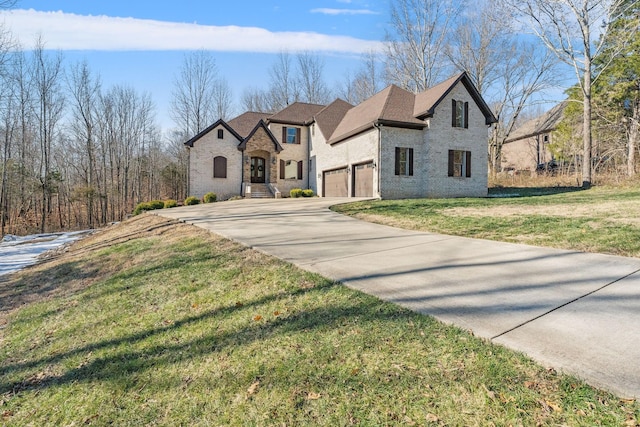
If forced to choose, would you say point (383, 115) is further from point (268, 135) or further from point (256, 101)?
point (256, 101)

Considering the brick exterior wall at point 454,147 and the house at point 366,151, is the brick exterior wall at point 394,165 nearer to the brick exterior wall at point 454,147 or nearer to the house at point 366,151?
the house at point 366,151

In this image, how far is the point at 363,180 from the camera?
60.6 ft

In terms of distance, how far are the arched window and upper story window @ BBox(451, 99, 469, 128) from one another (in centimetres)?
1523

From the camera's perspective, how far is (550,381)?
202 centimetres

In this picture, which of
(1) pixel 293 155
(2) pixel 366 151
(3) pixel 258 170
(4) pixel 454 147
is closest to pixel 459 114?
(4) pixel 454 147

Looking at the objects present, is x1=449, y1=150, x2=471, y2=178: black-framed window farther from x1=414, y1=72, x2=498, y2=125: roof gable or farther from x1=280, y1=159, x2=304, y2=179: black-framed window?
x1=280, y1=159, x2=304, y2=179: black-framed window

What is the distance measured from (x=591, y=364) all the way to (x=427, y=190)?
16.3 metres

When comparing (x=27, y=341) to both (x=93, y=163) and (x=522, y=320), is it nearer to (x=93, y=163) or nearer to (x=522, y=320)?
(x=522, y=320)

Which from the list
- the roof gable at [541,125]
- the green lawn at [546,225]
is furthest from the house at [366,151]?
the roof gable at [541,125]

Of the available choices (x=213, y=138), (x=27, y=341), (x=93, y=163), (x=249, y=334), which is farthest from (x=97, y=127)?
(x=249, y=334)

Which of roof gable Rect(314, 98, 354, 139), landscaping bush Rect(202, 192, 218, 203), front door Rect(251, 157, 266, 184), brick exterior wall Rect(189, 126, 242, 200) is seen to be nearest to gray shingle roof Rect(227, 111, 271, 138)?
brick exterior wall Rect(189, 126, 242, 200)

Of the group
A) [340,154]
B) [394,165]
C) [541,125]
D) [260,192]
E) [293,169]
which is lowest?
[260,192]

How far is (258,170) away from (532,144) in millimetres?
32517

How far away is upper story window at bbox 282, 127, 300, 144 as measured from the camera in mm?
24969
